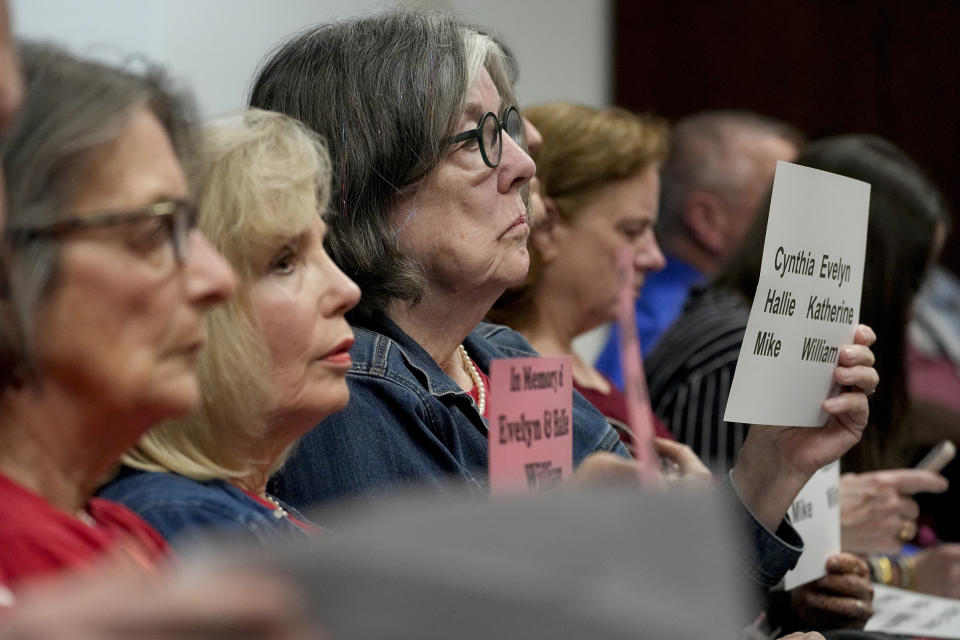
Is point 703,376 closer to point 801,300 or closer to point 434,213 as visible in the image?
point 801,300

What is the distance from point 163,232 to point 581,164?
1.96m

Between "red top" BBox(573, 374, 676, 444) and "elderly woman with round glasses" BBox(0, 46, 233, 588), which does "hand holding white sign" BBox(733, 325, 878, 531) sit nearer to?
"red top" BBox(573, 374, 676, 444)

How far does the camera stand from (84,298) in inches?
40.6

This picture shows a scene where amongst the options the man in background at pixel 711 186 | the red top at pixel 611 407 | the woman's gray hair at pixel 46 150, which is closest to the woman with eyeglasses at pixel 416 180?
the woman's gray hair at pixel 46 150

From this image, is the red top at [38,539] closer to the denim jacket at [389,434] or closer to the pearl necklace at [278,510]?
the pearl necklace at [278,510]

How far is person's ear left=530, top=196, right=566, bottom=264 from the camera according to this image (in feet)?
9.57

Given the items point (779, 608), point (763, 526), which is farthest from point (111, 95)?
point (779, 608)

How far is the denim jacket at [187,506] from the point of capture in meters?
1.23

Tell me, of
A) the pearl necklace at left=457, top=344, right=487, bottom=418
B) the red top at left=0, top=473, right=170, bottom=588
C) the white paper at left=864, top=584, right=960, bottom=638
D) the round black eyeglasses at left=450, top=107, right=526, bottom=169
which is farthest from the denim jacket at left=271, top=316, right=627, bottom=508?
the white paper at left=864, top=584, right=960, bottom=638

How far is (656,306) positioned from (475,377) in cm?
223

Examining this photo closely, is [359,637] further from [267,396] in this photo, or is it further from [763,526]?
[763,526]

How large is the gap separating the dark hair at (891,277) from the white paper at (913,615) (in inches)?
20.1

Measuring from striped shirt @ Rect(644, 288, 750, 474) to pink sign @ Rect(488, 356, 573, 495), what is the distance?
1.37 meters

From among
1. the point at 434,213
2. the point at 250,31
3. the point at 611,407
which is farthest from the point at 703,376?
the point at 250,31
